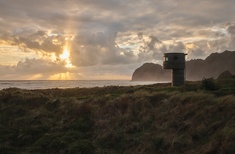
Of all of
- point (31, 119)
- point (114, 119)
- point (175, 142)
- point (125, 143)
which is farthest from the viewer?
point (31, 119)

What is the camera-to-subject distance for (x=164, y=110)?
17.5m

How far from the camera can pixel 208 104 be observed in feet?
54.5

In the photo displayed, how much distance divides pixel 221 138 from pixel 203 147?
35.2 inches

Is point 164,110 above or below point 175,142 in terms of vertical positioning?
above

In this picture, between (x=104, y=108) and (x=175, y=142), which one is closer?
(x=175, y=142)

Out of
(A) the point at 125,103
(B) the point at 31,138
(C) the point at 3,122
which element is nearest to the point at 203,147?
(A) the point at 125,103

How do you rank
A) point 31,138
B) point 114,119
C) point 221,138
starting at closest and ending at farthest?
point 221,138 → point 31,138 → point 114,119

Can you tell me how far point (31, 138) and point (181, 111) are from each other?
360 inches

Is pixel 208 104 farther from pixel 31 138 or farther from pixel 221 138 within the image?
pixel 31 138

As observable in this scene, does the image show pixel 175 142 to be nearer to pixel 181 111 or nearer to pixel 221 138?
pixel 221 138

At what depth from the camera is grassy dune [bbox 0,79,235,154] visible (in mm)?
13248

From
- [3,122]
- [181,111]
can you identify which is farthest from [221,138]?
[3,122]

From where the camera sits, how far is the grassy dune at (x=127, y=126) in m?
13.2

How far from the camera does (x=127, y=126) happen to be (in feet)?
53.3
